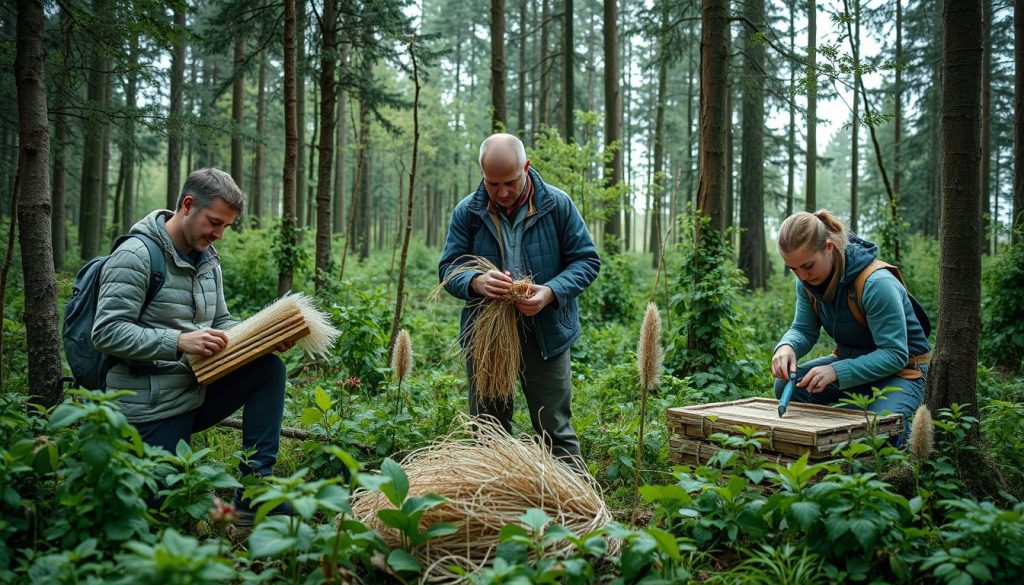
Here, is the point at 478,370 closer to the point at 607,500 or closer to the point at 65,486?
the point at 607,500

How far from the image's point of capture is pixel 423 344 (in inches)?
344

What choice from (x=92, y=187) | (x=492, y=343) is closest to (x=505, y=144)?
(x=492, y=343)

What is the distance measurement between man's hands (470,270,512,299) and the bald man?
57 mm

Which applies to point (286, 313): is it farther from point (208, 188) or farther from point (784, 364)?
point (784, 364)

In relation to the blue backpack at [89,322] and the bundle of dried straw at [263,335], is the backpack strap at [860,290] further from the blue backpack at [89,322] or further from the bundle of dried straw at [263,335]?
the blue backpack at [89,322]

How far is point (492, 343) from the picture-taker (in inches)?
148

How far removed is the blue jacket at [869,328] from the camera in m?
3.75

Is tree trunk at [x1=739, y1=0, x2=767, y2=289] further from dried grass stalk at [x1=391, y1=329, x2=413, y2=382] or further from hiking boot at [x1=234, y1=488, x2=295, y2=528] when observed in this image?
hiking boot at [x1=234, y1=488, x2=295, y2=528]

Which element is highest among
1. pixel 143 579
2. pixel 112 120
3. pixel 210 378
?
pixel 112 120

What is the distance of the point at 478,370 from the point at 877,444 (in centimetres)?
200

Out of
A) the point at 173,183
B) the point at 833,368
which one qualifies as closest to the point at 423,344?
the point at 833,368

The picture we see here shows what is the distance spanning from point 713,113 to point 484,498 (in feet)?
16.0

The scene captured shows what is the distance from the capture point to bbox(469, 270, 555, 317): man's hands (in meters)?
3.54

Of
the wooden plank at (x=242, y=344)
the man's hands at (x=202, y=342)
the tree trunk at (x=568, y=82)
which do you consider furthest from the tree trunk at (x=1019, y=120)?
the man's hands at (x=202, y=342)
